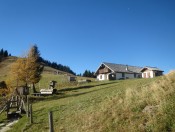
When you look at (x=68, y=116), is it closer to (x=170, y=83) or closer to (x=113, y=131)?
(x=113, y=131)

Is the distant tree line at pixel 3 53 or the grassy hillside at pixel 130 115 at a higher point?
the distant tree line at pixel 3 53

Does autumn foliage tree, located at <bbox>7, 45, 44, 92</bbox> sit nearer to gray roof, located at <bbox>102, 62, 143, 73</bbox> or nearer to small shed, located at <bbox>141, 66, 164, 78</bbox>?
gray roof, located at <bbox>102, 62, 143, 73</bbox>

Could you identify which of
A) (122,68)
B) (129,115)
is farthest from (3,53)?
(129,115)

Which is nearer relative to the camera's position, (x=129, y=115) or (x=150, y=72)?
(x=129, y=115)

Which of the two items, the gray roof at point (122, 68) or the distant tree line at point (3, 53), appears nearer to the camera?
the gray roof at point (122, 68)

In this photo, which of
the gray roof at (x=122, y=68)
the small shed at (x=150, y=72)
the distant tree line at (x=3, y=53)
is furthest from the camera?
the distant tree line at (x=3, y=53)

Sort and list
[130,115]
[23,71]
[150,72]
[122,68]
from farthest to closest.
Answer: [122,68] → [150,72] → [23,71] → [130,115]

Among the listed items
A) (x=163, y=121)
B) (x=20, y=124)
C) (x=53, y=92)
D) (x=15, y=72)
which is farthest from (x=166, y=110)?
(x=15, y=72)

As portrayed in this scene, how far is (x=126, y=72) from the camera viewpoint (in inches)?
3585

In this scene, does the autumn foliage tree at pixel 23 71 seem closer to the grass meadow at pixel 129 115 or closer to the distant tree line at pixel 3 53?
the grass meadow at pixel 129 115

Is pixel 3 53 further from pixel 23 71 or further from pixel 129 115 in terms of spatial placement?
pixel 129 115

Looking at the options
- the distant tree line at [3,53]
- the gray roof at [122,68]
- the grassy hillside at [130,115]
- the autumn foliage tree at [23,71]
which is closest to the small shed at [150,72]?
the gray roof at [122,68]

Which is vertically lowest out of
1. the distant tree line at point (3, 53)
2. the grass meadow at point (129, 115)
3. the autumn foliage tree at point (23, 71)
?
the grass meadow at point (129, 115)

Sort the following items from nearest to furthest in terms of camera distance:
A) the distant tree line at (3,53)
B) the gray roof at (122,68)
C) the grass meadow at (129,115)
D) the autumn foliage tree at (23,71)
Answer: the grass meadow at (129,115)
the autumn foliage tree at (23,71)
the gray roof at (122,68)
the distant tree line at (3,53)
